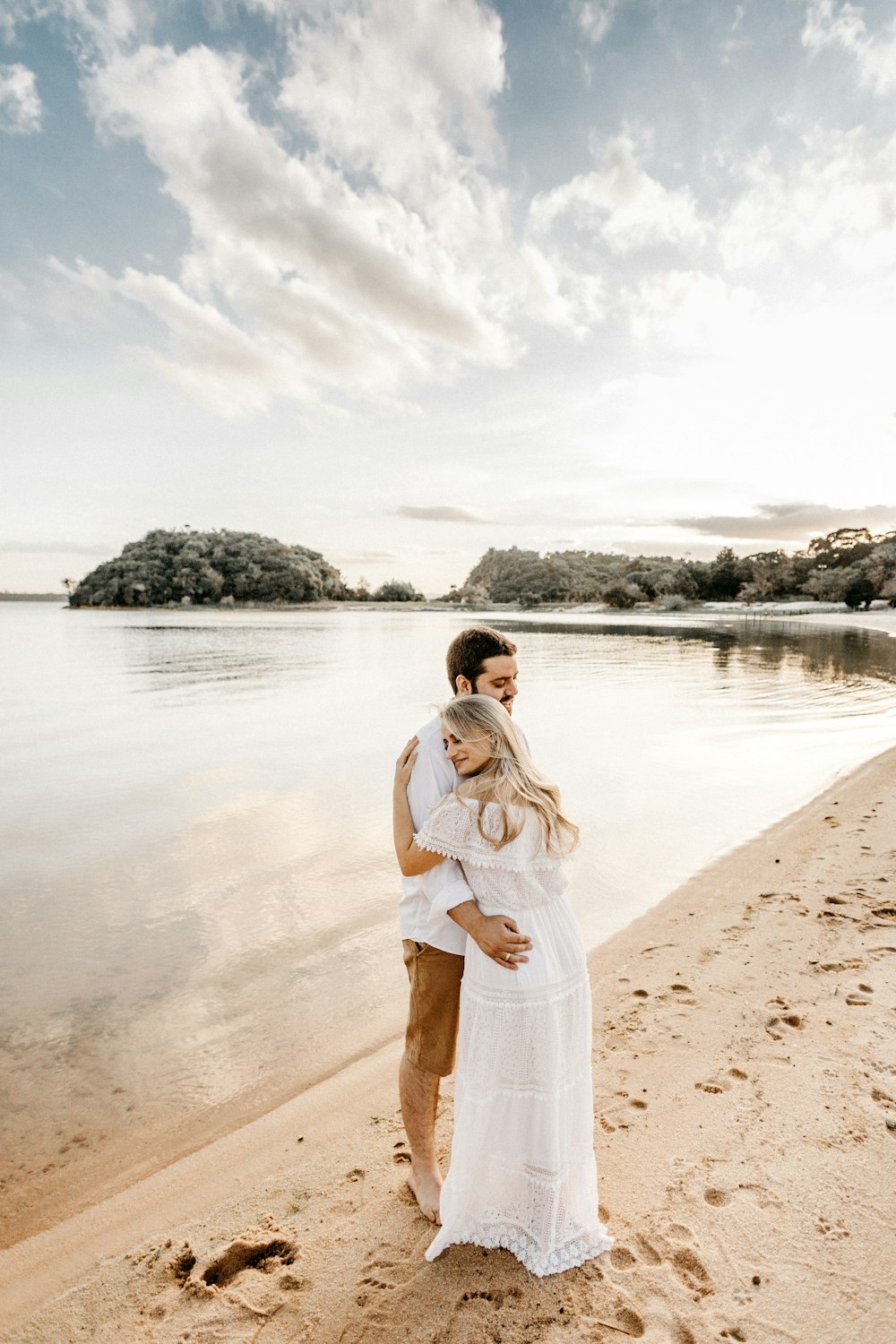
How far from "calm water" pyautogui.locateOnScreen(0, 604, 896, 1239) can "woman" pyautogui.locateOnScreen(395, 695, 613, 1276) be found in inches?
71.0

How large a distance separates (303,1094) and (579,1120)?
1900 millimetres

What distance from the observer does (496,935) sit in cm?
208

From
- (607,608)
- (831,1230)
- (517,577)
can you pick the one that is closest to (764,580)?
(607,608)

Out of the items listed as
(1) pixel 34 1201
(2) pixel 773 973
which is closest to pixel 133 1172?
(1) pixel 34 1201

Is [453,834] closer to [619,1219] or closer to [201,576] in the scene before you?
[619,1219]

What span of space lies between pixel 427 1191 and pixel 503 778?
1.78 metres

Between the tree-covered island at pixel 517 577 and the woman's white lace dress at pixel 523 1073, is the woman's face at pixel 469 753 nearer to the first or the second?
the woman's white lace dress at pixel 523 1073

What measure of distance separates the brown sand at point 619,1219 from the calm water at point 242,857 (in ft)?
1.64

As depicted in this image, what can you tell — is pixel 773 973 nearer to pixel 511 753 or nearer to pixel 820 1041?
pixel 820 1041

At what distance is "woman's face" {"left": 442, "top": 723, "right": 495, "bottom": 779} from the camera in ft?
7.11

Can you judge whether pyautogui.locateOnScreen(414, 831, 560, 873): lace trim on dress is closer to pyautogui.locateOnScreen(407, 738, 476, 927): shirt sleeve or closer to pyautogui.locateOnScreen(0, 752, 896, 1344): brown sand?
pyautogui.locateOnScreen(407, 738, 476, 927): shirt sleeve

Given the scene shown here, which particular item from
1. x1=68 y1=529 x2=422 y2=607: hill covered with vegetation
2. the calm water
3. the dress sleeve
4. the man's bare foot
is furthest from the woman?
x1=68 y1=529 x2=422 y2=607: hill covered with vegetation

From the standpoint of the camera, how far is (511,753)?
216 cm

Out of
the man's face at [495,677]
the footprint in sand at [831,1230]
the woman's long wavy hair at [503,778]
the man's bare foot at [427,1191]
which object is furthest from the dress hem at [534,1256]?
the man's face at [495,677]
